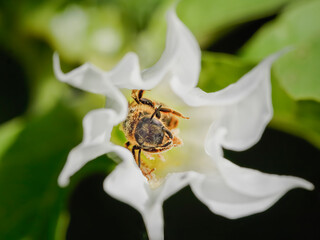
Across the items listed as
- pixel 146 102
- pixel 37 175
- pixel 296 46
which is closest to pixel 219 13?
pixel 296 46

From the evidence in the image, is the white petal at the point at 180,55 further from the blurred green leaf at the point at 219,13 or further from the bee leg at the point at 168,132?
the blurred green leaf at the point at 219,13

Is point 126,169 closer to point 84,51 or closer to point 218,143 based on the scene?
point 218,143

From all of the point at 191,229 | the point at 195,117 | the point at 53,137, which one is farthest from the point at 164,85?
the point at 191,229

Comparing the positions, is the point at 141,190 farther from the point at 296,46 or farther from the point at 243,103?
the point at 296,46

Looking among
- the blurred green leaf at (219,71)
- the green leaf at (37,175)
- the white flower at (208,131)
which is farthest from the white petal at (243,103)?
the green leaf at (37,175)

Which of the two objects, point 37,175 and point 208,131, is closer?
point 208,131

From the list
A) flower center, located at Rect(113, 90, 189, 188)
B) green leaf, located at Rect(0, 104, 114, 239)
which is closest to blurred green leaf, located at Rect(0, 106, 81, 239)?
green leaf, located at Rect(0, 104, 114, 239)

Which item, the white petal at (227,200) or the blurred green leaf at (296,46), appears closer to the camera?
the white petal at (227,200)

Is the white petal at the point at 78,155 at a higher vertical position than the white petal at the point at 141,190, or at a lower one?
higher
